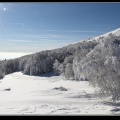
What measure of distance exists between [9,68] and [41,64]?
1343 centimetres

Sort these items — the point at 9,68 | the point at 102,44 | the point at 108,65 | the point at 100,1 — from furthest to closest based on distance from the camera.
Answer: the point at 9,68, the point at 102,44, the point at 108,65, the point at 100,1

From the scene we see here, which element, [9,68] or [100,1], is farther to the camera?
[9,68]

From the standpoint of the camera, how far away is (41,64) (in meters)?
43.9

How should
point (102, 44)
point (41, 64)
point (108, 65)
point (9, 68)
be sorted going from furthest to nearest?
point (9, 68), point (41, 64), point (102, 44), point (108, 65)

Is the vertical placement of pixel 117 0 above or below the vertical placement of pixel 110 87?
above

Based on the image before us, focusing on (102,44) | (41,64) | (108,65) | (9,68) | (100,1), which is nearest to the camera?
(100,1)

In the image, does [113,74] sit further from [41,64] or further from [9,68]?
[9,68]

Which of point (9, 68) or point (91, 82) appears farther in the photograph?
point (9, 68)

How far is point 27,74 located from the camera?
45.1 meters
